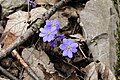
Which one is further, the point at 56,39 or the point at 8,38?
the point at 8,38

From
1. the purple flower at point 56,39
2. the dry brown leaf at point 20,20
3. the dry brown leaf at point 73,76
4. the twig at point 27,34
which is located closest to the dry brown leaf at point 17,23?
the dry brown leaf at point 20,20

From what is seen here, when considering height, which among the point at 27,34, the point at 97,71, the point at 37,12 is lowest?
the point at 97,71

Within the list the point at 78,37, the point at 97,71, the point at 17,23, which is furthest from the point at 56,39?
the point at 17,23

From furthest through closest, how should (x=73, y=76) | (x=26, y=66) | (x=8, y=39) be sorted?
1. (x=8, y=39)
2. (x=26, y=66)
3. (x=73, y=76)

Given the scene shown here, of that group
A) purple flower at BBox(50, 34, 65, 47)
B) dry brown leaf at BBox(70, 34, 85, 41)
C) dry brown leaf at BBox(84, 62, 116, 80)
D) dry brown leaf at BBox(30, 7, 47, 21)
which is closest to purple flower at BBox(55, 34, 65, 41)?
purple flower at BBox(50, 34, 65, 47)

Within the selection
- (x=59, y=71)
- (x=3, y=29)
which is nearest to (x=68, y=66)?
(x=59, y=71)

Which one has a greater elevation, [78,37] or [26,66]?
[78,37]

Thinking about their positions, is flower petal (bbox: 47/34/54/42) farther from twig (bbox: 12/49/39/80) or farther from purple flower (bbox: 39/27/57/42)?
twig (bbox: 12/49/39/80)

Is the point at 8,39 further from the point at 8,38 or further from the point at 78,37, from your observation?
the point at 78,37
